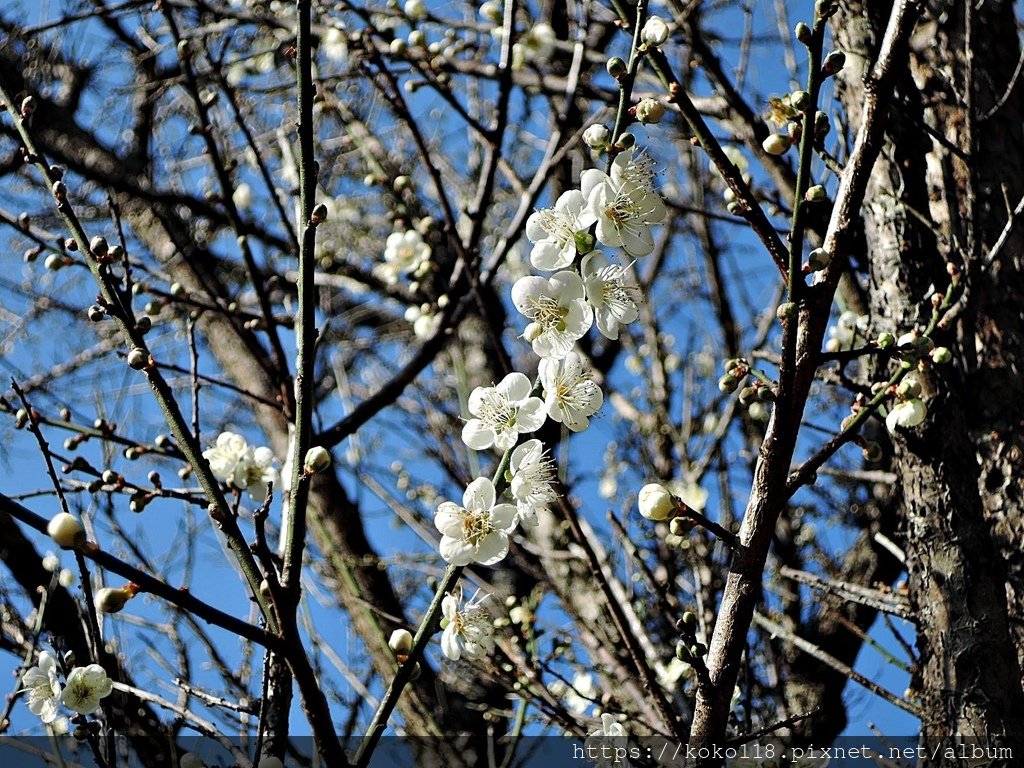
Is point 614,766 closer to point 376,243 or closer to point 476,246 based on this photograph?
point 476,246

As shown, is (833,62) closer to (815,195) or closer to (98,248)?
(815,195)

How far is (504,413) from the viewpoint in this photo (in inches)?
56.1

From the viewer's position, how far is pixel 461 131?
5035 millimetres

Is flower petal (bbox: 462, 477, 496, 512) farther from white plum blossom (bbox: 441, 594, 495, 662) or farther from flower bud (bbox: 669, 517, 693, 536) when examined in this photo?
flower bud (bbox: 669, 517, 693, 536)

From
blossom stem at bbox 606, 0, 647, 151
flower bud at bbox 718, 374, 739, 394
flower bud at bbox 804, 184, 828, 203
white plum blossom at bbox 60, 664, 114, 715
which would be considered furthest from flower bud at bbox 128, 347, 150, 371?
flower bud at bbox 804, 184, 828, 203

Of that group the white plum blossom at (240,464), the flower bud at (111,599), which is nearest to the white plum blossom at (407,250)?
the white plum blossom at (240,464)

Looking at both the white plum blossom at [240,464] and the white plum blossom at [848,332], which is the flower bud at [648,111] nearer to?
the white plum blossom at [848,332]

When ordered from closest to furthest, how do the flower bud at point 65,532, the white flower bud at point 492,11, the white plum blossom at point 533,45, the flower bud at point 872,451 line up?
the flower bud at point 65,532
the flower bud at point 872,451
the white flower bud at point 492,11
the white plum blossom at point 533,45

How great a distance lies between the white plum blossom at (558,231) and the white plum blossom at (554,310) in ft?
0.13

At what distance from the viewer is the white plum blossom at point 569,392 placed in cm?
133

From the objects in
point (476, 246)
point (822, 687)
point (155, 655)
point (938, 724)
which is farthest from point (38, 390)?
point (938, 724)

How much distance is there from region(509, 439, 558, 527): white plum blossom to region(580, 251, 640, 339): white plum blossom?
0.19 m

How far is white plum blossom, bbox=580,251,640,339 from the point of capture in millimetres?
1316

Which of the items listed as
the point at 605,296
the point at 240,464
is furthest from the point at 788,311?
the point at 240,464
